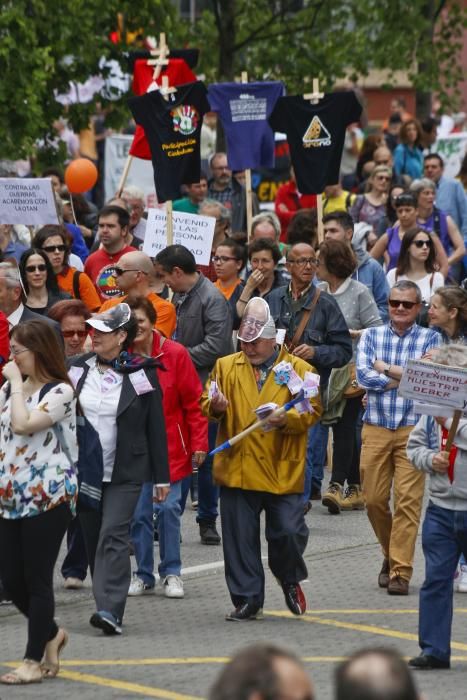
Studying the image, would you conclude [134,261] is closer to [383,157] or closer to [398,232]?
[398,232]

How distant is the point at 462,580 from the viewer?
9.55m

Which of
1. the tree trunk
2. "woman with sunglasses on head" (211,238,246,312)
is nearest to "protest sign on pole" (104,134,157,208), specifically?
the tree trunk

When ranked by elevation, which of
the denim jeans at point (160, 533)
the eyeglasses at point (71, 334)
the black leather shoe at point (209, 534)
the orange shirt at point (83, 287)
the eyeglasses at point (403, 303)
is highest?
the eyeglasses at point (403, 303)

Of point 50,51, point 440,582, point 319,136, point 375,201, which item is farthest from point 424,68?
point 440,582

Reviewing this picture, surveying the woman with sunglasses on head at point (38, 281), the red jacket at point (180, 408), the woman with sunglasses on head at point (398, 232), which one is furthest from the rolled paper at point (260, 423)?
the woman with sunglasses on head at point (398, 232)

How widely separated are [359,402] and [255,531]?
11.3ft

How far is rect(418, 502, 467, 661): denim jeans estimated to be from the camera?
7.44 m

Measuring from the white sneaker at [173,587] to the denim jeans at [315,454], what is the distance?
210 centimetres

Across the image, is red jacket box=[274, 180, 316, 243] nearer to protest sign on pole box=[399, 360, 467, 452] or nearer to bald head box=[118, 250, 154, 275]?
bald head box=[118, 250, 154, 275]

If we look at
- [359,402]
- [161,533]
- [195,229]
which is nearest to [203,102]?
[195,229]

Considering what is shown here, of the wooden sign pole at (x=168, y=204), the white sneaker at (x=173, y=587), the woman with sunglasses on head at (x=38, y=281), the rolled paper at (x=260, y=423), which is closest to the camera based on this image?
the rolled paper at (x=260, y=423)

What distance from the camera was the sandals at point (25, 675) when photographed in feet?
23.6

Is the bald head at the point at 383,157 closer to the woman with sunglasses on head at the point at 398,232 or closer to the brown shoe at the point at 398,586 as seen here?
the woman with sunglasses on head at the point at 398,232

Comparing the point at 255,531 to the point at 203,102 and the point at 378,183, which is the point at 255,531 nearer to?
the point at 203,102
